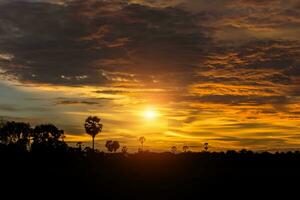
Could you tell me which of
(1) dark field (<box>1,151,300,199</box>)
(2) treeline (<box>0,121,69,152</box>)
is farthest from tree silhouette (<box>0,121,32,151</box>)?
(1) dark field (<box>1,151,300,199</box>)

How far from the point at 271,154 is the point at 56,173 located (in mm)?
49591

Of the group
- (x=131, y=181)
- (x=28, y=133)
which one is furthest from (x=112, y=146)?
(x=131, y=181)

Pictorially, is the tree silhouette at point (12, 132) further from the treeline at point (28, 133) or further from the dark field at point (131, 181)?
the dark field at point (131, 181)

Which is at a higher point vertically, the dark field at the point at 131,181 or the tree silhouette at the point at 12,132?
the tree silhouette at the point at 12,132

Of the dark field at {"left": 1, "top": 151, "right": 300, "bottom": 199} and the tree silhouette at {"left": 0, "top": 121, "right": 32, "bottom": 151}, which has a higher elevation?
the tree silhouette at {"left": 0, "top": 121, "right": 32, "bottom": 151}

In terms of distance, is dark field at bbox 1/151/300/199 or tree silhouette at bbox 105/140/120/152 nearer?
dark field at bbox 1/151/300/199

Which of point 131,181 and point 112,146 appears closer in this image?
point 131,181

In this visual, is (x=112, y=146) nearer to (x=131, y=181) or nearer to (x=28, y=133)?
(x=28, y=133)

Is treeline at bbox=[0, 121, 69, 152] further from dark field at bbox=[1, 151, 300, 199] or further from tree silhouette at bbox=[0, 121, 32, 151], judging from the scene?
dark field at bbox=[1, 151, 300, 199]

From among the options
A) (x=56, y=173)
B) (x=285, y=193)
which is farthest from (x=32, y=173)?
(x=285, y=193)

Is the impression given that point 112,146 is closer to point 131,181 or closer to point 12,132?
point 12,132

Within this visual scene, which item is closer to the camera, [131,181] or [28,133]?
[131,181]

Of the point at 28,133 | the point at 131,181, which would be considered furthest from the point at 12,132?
the point at 131,181

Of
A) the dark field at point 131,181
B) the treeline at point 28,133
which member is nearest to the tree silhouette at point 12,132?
the treeline at point 28,133
